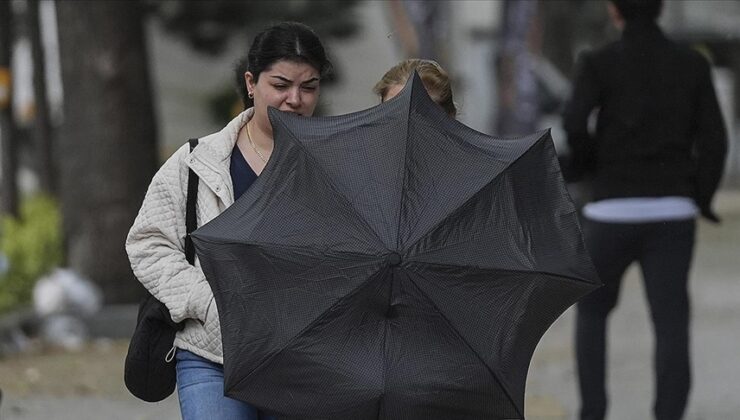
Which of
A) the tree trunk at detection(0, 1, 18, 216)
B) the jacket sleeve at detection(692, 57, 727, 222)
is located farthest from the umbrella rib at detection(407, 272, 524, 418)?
the tree trunk at detection(0, 1, 18, 216)

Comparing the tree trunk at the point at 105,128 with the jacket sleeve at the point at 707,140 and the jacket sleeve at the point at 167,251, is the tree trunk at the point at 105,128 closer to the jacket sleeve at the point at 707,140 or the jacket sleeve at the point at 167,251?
the jacket sleeve at the point at 707,140

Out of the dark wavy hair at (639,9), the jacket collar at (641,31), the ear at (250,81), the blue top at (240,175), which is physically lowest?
the jacket collar at (641,31)

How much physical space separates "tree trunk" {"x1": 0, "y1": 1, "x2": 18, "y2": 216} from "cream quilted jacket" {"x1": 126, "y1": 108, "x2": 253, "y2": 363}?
10.8m

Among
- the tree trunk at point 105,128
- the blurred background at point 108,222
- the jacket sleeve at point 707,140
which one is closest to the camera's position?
the jacket sleeve at point 707,140

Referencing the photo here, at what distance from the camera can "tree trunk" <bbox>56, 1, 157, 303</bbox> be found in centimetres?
1120

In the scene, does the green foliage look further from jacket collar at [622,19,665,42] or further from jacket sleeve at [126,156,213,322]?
jacket sleeve at [126,156,213,322]

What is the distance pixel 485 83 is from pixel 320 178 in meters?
21.2

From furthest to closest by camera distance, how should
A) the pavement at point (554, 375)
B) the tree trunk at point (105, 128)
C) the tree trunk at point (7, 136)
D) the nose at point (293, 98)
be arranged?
the tree trunk at point (7, 136) → the tree trunk at point (105, 128) → the pavement at point (554, 375) → the nose at point (293, 98)

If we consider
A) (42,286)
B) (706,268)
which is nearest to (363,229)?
(42,286)

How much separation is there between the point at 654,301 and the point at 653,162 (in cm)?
55

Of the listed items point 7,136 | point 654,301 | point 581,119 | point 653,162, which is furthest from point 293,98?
point 7,136

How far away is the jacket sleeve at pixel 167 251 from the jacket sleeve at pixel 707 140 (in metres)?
2.82

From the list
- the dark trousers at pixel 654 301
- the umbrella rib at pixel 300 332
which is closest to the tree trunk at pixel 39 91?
the dark trousers at pixel 654 301

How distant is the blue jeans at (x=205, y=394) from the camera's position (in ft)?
12.6
